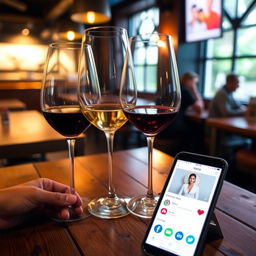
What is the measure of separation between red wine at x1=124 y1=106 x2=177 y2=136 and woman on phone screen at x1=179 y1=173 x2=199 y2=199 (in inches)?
5.0

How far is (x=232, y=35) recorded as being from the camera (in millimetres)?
3895

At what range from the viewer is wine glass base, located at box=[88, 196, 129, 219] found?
0.58 metres

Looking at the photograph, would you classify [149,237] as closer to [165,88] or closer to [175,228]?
[175,228]

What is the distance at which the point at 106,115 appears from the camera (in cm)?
58

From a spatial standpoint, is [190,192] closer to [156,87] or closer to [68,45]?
[156,87]

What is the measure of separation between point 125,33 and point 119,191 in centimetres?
38

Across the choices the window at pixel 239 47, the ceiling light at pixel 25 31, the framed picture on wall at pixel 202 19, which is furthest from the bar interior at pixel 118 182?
the ceiling light at pixel 25 31

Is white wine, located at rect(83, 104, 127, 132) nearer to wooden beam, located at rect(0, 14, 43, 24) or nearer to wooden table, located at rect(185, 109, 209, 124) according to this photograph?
wooden table, located at rect(185, 109, 209, 124)

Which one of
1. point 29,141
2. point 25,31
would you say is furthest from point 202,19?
point 25,31

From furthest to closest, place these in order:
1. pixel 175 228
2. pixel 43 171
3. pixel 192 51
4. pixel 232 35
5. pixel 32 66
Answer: pixel 32 66 → pixel 192 51 → pixel 232 35 → pixel 43 171 → pixel 175 228

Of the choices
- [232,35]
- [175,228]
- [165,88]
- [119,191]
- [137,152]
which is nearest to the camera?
[175,228]

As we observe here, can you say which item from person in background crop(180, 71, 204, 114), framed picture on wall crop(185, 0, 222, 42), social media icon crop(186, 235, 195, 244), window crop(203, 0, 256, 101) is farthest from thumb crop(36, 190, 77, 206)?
window crop(203, 0, 256, 101)

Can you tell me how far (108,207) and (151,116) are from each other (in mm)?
223

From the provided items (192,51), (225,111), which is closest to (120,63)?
(225,111)
